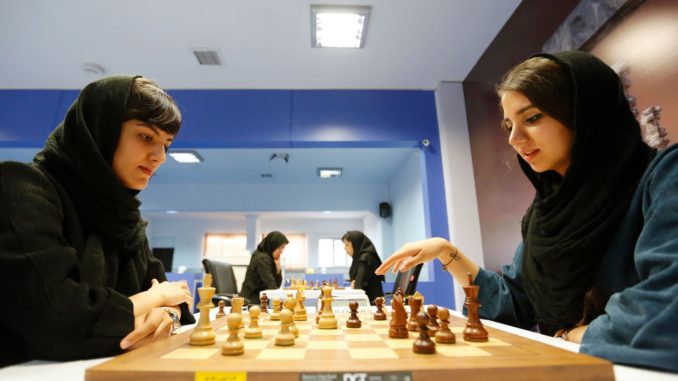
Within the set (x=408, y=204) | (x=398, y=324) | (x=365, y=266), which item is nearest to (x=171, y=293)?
(x=398, y=324)

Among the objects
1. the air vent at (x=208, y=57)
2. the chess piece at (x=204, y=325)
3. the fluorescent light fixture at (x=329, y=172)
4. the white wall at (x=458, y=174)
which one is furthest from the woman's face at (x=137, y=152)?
the fluorescent light fixture at (x=329, y=172)

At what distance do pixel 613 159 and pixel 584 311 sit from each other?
493mm

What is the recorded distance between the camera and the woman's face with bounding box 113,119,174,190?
1.30 m

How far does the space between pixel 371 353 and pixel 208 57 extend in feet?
13.1

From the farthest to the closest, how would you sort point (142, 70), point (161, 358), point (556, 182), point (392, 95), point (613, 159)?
point (392, 95) → point (142, 70) → point (556, 182) → point (613, 159) → point (161, 358)

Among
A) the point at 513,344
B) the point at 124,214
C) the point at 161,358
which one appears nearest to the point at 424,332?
the point at 513,344

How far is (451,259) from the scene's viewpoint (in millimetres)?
1703

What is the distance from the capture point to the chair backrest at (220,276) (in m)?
3.97

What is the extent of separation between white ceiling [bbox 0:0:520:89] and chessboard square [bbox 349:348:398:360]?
3140 mm

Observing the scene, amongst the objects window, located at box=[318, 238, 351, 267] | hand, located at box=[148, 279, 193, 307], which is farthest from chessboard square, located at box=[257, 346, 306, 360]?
window, located at box=[318, 238, 351, 267]

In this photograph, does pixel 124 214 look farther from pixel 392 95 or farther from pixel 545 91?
pixel 392 95

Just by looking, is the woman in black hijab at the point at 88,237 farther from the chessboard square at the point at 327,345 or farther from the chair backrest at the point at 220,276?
the chair backrest at the point at 220,276

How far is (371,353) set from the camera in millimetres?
785

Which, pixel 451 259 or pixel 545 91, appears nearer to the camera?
pixel 545 91
